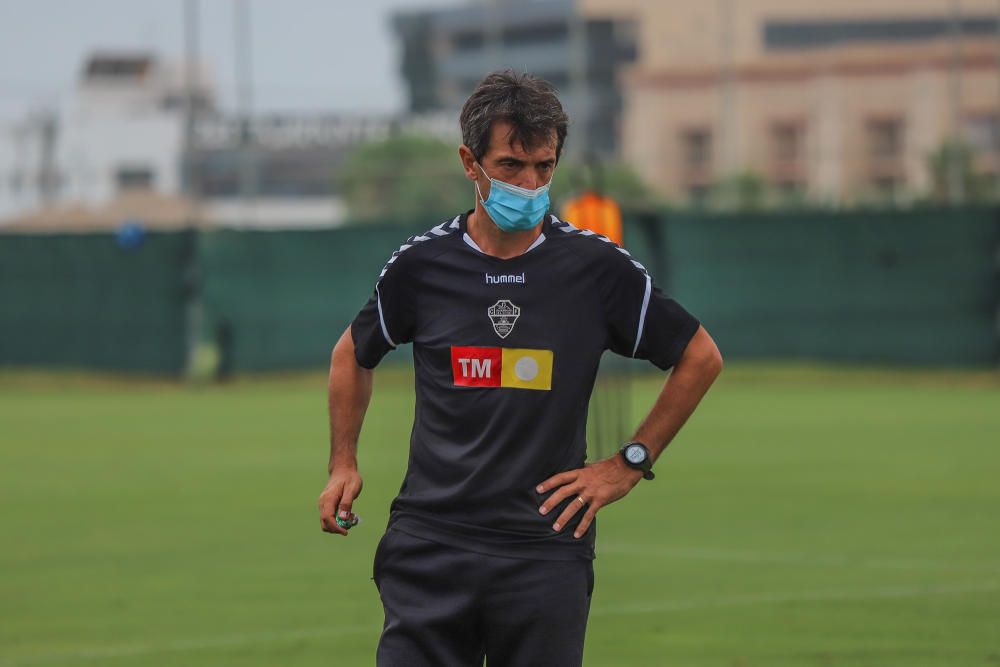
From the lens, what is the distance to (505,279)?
4859 mm

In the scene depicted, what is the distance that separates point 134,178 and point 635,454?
56.4 m

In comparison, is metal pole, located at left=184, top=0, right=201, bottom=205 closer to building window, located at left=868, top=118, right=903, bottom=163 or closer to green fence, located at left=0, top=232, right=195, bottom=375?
green fence, located at left=0, top=232, right=195, bottom=375

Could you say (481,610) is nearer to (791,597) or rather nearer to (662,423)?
(662,423)

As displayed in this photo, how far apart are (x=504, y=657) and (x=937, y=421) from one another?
56.0 ft

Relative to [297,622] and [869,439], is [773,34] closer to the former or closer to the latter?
[869,439]

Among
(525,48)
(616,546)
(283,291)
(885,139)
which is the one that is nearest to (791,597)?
(616,546)

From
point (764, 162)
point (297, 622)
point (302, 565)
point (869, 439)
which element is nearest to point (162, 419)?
point (869, 439)

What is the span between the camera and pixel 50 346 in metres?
28.5

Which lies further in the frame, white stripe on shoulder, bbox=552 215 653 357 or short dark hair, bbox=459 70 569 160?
white stripe on shoulder, bbox=552 215 653 357

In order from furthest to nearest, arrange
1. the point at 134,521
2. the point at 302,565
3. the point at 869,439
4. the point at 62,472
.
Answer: the point at 869,439
the point at 62,472
the point at 134,521
the point at 302,565

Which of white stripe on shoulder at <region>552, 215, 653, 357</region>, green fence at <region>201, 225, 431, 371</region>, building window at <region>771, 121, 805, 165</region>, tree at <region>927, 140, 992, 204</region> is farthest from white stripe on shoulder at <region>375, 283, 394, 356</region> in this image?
building window at <region>771, 121, 805, 165</region>

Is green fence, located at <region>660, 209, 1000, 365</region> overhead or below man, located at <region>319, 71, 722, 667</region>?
below

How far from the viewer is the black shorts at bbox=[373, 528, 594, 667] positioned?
15.7ft

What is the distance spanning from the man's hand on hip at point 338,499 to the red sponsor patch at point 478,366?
44cm
